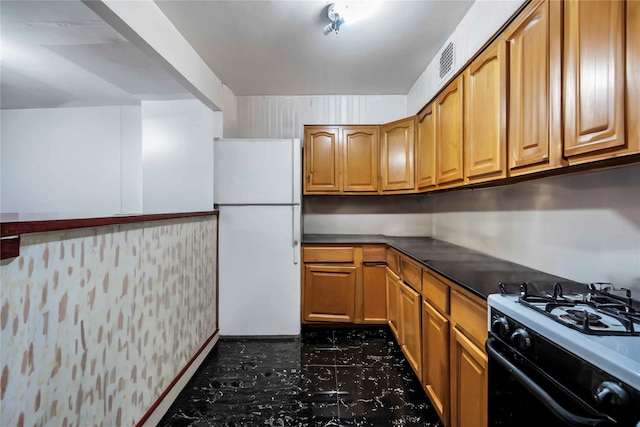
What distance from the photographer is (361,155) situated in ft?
10.3

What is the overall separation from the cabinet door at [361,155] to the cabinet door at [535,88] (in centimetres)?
177

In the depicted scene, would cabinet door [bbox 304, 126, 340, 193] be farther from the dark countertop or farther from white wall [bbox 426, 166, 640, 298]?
white wall [bbox 426, 166, 640, 298]

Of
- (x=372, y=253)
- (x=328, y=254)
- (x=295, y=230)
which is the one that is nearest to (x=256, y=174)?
(x=295, y=230)

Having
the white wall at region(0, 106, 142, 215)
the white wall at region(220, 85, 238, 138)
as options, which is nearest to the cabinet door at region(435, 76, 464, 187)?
the white wall at region(220, 85, 238, 138)

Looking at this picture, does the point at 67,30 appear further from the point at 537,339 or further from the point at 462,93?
the point at 537,339

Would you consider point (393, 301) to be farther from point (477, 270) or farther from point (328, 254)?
point (477, 270)

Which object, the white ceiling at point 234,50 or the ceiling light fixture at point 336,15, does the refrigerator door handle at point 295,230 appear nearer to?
the white ceiling at point 234,50

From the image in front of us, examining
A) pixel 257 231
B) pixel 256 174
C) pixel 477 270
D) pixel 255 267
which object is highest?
pixel 256 174

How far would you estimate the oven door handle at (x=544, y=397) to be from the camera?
0.64m

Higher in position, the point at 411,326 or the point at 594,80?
the point at 594,80

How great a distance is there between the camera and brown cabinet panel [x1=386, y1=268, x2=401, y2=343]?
2.45 m

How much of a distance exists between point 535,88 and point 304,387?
2.13 meters

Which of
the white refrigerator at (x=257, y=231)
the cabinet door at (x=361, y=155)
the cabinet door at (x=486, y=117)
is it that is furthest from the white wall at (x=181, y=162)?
the cabinet door at (x=486, y=117)

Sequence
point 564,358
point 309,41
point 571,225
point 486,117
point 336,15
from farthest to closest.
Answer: point 309,41 < point 336,15 < point 486,117 < point 571,225 < point 564,358
